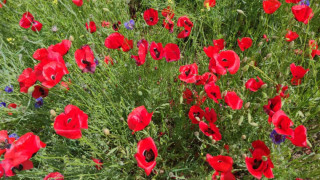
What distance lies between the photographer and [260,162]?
4.36ft

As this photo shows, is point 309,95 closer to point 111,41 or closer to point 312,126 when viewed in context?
point 312,126

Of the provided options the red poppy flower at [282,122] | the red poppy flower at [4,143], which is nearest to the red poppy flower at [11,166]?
the red poppy flower at [4,143]

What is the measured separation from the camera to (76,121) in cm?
125

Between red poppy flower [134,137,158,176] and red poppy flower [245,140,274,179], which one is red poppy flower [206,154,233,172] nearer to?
red poppy flower [245,140,274,179]

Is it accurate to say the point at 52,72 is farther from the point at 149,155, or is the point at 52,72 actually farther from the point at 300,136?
the point at 300,136

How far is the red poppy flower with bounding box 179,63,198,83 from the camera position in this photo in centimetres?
160

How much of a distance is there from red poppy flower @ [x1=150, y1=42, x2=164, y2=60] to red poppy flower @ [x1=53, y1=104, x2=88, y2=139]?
0.67m

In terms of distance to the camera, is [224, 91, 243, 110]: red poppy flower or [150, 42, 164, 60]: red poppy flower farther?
[150, 42, 164, 60]: red poppy flower

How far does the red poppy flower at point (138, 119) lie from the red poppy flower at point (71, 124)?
0.26m

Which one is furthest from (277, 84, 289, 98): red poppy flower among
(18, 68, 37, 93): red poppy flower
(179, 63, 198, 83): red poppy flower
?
(18, 68, 37, 93): red poppy flower

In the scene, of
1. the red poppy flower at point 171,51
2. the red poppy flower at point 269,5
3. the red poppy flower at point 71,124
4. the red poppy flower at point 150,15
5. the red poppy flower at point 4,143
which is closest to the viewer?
the red poppy flower at point 71,124

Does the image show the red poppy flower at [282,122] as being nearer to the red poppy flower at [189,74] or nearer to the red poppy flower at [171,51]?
the red poppy flower at [189,74]

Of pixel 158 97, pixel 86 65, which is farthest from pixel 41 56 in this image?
pixel 158 97

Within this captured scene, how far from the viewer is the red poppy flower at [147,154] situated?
3.87ft
